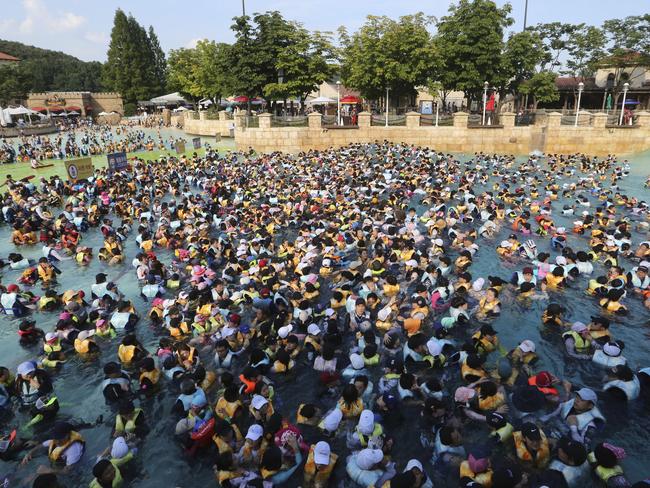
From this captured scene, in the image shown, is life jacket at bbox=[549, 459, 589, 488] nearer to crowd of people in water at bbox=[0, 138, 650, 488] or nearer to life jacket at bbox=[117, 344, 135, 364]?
crowd of people in water at bbox=[0, 138, 650, 488]

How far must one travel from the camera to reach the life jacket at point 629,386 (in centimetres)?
765

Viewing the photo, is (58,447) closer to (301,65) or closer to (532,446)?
(532,446)

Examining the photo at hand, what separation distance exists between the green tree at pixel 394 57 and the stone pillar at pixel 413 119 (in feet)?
12.2

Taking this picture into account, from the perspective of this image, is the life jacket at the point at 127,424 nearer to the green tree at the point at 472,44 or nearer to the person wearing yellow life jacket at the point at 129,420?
the person wearing yellow life jacket at the point at 129,420

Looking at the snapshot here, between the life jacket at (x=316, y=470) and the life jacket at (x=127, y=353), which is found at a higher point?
the life jacket at (x=127, y=353)

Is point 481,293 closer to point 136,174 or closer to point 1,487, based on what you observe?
point 1,487

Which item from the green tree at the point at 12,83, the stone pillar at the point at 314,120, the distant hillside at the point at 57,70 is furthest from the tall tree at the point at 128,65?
the stone pillar at the point at 314,120

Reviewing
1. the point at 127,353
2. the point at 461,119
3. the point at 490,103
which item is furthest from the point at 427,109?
the point at 127,353

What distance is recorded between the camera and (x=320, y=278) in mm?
13297

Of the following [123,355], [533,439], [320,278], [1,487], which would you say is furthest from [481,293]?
[1,487]

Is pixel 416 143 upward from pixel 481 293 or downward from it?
upward

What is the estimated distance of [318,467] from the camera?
20.9ft

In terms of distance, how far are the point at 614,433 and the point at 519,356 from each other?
200cm

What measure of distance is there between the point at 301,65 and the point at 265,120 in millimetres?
7695
